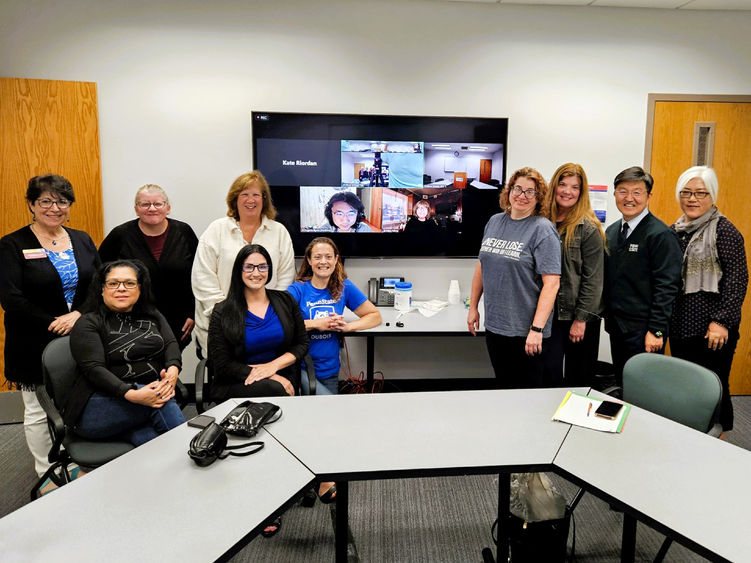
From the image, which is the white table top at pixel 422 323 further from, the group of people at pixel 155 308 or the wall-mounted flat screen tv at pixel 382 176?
the wall-mounted flat screen tv at pixel 382 176

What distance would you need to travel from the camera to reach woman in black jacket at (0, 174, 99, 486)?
2.36 meters

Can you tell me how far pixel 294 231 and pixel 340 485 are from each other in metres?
2.24

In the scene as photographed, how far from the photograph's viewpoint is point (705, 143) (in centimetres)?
364

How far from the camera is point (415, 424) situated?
1728mm

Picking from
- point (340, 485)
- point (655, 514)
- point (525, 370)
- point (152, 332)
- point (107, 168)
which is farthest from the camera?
point (107, 168)

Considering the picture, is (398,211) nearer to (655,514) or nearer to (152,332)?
(152,332)

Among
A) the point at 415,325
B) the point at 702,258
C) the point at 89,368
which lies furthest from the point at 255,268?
the point at 702,258

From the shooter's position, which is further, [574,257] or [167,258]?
[167,258]

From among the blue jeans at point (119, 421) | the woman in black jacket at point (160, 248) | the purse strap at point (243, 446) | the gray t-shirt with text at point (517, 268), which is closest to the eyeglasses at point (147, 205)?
the woman in black jacket at point (160, 248)

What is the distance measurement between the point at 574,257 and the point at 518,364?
24.4 inches

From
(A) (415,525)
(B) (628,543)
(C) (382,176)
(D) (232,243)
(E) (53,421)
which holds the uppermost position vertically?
(C) (382,176)

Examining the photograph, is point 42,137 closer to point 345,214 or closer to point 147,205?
point 147,205

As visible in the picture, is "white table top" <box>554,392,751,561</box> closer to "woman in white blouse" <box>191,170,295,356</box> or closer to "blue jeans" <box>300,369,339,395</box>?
"blue jeans" <box>300,369,339,395</box>

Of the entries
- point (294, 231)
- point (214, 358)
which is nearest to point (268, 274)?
point (214, 358)
